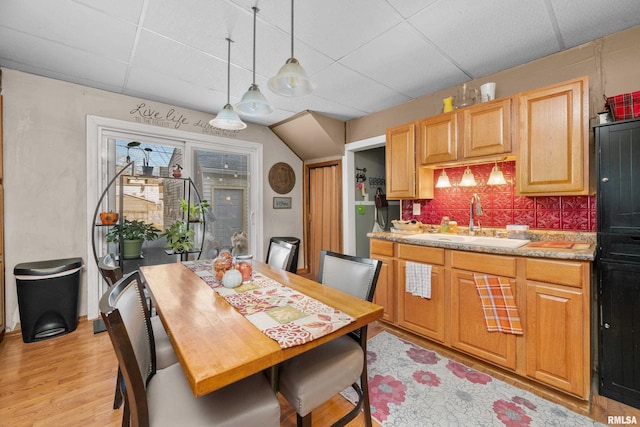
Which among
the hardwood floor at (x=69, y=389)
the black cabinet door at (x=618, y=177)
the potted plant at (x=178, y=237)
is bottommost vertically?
the hardwood floor at (x=69, y=389)

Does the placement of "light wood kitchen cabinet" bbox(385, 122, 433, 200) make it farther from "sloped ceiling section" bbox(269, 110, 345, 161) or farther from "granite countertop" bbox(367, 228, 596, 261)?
"sloped ceiling section" bbox(269, 110, 345, 161)

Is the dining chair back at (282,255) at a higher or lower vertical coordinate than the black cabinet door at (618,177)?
lower

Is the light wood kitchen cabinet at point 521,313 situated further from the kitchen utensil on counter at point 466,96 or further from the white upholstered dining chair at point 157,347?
the white upholstered dining chair at point 157,347

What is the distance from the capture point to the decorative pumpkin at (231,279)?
5.12ft

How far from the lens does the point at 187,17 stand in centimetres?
176

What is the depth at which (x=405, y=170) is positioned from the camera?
2863 millimetres

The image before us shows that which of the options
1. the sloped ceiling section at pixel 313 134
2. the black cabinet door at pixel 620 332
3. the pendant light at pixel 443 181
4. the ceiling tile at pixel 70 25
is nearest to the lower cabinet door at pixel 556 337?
the black cabinet door at pixel 620 332

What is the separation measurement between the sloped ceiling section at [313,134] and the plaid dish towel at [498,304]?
261 cm

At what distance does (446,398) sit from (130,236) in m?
3.09

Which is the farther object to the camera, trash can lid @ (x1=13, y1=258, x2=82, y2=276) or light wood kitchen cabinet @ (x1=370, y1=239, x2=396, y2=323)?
light wood kitchen cabinet @ (x1=370, y1=239, x2=396, y2=323)

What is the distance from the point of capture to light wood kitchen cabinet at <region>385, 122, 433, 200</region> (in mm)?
2777

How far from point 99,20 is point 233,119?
41.6 inches

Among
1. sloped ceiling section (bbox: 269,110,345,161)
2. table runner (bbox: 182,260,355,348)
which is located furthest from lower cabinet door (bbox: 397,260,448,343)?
sloped ceiling section (bbox: 269,110,345,161)

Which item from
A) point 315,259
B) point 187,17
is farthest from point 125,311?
point 315,259
